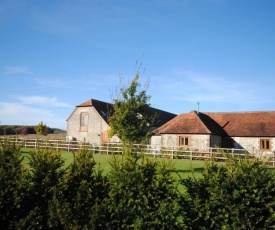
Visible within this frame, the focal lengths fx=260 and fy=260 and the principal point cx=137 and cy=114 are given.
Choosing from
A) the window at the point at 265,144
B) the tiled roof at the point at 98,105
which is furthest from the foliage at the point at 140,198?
the tiled roof at the point at 98,105

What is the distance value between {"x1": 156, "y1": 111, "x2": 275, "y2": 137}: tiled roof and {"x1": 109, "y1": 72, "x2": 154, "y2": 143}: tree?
478 inches

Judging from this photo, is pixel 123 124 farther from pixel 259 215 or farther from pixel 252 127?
pixel 252 127

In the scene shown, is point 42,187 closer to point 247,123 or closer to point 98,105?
point 247,123

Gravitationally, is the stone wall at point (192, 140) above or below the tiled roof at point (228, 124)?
below

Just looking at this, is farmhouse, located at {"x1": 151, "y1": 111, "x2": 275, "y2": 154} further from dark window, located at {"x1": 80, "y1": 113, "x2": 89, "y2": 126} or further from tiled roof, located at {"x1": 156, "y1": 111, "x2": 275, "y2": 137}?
dark window, located at {"x1": 80, "y1": 113, "x2": 89, "y2": 126}

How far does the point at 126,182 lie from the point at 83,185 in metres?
1.00

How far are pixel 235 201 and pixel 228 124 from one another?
29.7 metres

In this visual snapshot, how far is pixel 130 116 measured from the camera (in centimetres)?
1966

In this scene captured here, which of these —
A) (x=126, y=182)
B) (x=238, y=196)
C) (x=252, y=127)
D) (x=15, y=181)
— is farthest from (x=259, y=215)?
(x=252, y=127)

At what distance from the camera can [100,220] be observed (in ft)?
18.4

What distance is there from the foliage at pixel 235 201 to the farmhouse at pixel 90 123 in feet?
108

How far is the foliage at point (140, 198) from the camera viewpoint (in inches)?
217

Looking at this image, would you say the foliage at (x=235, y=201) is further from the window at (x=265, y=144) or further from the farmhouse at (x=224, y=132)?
the window at (x=265, y=144)

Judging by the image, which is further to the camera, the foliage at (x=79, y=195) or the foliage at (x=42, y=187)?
the foliage at (x=42, y=187)
